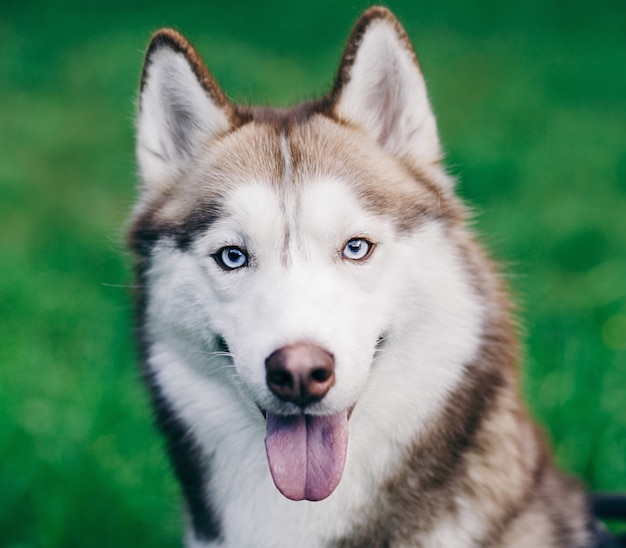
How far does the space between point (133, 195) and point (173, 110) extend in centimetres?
53

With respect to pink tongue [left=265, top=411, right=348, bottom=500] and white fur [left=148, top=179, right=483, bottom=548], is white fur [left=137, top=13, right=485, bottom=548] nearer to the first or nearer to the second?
white fur [left=148, top=179, right=483, bottom=548]

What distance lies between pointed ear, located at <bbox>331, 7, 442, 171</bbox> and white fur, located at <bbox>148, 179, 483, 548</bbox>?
13.6 inches

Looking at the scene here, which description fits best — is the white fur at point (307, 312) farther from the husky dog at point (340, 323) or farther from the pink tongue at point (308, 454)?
the pink tongue at point (308, 454)

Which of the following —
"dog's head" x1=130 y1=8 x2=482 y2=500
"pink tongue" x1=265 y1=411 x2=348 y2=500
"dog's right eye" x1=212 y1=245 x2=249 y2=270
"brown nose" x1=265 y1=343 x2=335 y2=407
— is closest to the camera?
"brown nose" x1=265 y1=343 x2=335 y2=407

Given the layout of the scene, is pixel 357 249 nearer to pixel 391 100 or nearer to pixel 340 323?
pixel 340 323

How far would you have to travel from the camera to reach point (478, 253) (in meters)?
2.88

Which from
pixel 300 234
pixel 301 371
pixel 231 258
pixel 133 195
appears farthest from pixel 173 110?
pixel 301 371

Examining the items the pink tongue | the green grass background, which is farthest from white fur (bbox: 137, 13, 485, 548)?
the green grass background

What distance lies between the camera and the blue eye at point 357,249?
2568mm

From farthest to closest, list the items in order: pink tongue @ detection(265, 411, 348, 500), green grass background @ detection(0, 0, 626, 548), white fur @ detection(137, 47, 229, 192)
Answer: green grass background @ detection(0, 0, 626, 548) < white fur @ detection(137, 47, 229, 192) < pink tongue @ detection(265, 411, 348, 500)

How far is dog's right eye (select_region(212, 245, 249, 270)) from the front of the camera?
261 centimetres

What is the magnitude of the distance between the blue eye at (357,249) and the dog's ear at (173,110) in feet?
2.28

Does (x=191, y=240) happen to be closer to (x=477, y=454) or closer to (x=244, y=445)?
(x=244, y=445)

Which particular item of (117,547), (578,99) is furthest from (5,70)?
(117,547)
